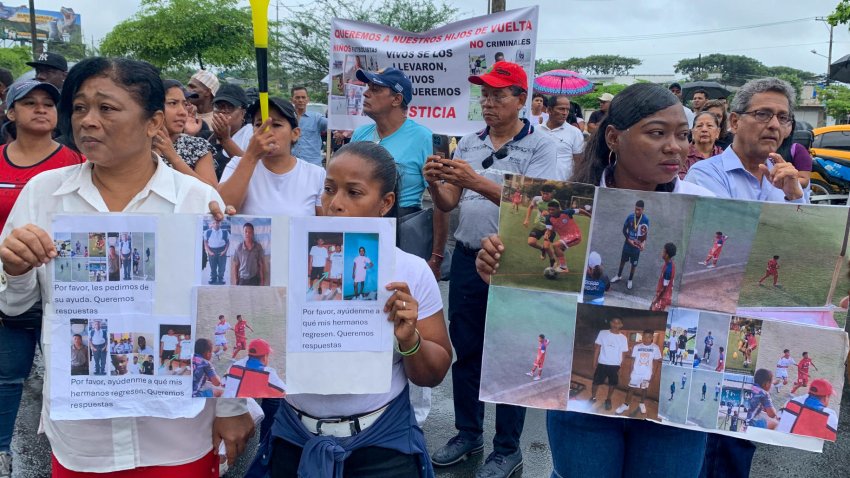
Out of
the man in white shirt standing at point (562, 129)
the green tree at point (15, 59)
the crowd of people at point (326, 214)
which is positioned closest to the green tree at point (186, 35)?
the green tree at point (15, 59)

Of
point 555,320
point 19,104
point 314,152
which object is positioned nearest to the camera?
point 555,320

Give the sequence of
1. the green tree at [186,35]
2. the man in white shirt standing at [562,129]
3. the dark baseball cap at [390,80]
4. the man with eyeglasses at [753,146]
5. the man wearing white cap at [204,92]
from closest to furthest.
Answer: the man with eyeglasses at [753,146], the dark baseball cap at [390,80], the man wearing white cap at [204,92], the man in white shirt standing at [562,129], the green tree at [186,35]

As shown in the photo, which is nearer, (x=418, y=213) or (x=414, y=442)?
(x=414, y=442)

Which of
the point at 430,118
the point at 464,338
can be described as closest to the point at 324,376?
the point at 464,338

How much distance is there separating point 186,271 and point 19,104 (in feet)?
7.99

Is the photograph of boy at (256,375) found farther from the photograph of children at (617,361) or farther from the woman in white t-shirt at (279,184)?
the woman in white t-shirt at (279,184)

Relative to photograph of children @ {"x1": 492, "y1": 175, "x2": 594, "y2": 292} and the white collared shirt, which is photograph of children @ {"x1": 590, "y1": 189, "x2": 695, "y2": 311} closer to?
photograph of children @ {"x1": 492, "y1": 175, "x2": 594, "y2": 292}

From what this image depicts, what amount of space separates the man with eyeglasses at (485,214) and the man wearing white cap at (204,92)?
327 centimetres

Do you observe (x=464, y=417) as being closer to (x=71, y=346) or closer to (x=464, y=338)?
(x=464, y=338)

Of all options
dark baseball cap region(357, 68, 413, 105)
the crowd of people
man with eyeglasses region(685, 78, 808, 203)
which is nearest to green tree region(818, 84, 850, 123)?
dark baseball cap region(357, 68, 413, 105)

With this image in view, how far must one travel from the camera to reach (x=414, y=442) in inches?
79.0

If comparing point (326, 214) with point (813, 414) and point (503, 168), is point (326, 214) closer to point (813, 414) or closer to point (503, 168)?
point (813, 414)

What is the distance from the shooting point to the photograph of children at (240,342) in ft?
5.91

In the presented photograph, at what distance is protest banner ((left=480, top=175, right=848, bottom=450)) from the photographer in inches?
71.6
